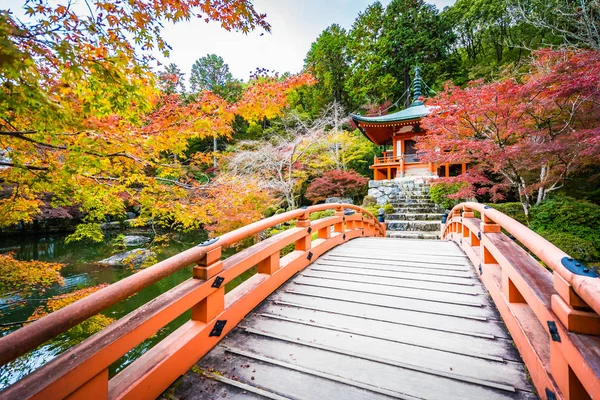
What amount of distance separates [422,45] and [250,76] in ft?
72.4

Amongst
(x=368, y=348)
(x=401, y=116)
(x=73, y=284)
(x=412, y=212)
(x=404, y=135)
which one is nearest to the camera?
(x=368, y=348)

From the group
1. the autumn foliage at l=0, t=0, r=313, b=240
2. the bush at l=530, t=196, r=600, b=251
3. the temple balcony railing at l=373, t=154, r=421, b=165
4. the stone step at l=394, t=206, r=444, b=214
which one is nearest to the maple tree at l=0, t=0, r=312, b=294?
the autumn foliage at l=0, t=0, r=313, b=240

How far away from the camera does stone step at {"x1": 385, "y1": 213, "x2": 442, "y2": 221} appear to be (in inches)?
372

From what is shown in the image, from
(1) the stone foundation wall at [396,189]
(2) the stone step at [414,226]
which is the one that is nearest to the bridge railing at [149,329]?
(2) the stone step at [414,226]

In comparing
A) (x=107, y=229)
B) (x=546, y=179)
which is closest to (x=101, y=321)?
(x=546, y=179)

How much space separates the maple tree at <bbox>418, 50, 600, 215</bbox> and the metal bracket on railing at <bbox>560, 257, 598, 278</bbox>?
5361 millimetres

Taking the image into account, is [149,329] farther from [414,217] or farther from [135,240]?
[135,240]

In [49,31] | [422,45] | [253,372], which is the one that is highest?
[422,45]

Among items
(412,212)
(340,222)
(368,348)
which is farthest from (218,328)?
(412,212)

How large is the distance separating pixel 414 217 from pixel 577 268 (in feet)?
29.7

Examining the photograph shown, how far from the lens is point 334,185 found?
1366 cm

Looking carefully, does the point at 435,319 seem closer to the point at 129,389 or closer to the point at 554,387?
the point at 554,387

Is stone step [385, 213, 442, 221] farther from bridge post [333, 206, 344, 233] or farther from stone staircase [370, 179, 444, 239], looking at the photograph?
bridge post [333, 206, 344, 233]

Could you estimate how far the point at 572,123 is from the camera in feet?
19.7
